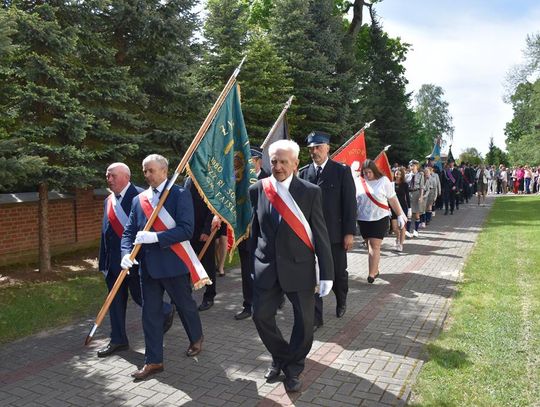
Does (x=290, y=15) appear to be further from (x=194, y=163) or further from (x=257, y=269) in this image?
(x=257, y=269)

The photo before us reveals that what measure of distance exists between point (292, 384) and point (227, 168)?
8.64 ft

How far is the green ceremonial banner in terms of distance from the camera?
18.8ft

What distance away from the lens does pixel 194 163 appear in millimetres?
5629

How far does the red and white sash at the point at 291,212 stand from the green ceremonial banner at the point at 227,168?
1467 mm

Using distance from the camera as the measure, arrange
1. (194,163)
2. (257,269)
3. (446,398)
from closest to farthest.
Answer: (446,398) → (257,269) → (194,163)

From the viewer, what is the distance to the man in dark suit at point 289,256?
435 cm

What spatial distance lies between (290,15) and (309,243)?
1986cm

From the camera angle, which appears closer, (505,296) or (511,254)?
(505,296)

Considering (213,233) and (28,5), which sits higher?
(28,5)

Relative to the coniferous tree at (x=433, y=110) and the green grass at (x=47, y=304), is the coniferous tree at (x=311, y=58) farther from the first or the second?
the coniferous tree at (x=433, y=110)

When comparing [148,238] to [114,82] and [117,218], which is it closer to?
[117,218]

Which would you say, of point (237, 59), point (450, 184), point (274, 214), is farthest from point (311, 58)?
point (274, 214)

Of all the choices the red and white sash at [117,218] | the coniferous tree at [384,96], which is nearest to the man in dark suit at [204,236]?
the red and white sash at [117,218]

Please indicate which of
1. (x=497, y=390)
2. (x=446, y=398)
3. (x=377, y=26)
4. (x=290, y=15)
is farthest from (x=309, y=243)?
(x=377, y=26)
